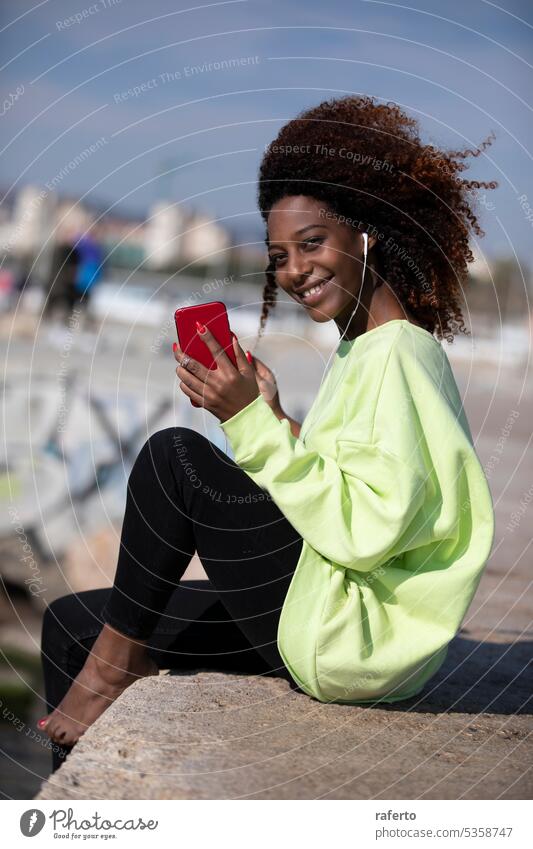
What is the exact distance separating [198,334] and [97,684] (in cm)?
83

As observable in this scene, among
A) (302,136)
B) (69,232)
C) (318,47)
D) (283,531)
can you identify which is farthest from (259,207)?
(69,232)

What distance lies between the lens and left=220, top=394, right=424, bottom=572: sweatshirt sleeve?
78.4 inches

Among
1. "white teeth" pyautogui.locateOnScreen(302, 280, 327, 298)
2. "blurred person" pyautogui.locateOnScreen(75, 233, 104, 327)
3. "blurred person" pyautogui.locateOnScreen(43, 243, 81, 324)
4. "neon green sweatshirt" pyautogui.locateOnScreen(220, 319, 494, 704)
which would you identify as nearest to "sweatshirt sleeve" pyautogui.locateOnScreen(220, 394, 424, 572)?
"neon green sweatshirt" pyautogui.locateOnScreen(220, 319, 494, 704)

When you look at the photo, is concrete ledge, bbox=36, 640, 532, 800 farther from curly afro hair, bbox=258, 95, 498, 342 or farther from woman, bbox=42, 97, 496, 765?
curly afro hair, bbox=258, 95, 498, 342

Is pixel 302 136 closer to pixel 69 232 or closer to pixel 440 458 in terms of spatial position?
pixel 440 458

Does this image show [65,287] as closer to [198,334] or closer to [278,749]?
[198,334]

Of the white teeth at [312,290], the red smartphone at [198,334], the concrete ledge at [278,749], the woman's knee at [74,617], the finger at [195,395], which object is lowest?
the concrete ledge at [278,749]

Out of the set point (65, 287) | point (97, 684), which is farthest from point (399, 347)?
point (65, 287)

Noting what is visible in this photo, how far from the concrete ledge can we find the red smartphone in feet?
2.24

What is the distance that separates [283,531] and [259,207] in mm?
791

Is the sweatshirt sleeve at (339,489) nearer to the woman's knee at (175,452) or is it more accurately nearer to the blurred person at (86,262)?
the woman's knee at (175,452)

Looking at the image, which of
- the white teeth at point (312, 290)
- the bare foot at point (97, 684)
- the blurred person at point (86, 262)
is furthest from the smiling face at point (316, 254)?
the blurred person at point (86, 262)

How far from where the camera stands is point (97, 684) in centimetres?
234

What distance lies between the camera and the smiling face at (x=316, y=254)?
223 cm
